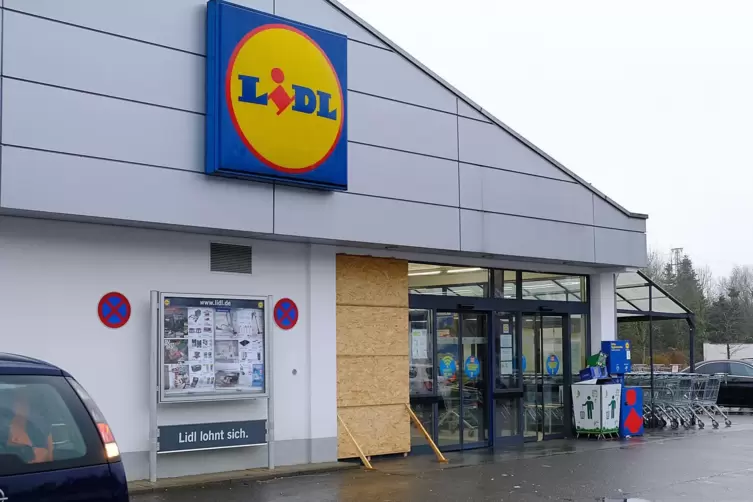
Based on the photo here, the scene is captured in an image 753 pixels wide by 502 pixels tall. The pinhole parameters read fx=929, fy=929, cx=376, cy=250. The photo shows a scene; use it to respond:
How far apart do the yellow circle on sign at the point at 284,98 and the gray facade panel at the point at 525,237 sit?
313cm

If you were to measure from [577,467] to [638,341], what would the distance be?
41473mm

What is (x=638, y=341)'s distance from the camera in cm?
5341

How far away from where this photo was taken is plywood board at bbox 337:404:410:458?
46.2 feet

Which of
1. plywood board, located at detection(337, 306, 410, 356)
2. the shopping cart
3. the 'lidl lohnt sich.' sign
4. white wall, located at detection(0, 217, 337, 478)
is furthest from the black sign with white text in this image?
the shopping cart

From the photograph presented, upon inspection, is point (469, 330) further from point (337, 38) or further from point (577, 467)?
point (337, 38)

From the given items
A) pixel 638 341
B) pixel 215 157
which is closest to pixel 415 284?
pixel 215 157

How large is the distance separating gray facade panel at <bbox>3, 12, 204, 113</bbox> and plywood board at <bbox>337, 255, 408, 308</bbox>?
3757 mm

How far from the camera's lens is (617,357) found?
714 inches

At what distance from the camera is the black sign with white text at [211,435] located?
11.9m

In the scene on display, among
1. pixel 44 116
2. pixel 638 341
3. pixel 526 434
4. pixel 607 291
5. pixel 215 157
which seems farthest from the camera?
pixel 638 341

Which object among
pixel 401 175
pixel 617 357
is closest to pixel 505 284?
pixel 617 357

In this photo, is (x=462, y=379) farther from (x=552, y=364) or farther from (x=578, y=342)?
(x=578, y=342)

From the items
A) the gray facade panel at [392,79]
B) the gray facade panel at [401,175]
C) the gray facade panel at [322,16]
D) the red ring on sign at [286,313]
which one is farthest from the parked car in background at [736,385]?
the gray facade panel at [322,16]

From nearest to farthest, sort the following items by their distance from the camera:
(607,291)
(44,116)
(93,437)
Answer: (93,437)
(44,116)
(607,291)
